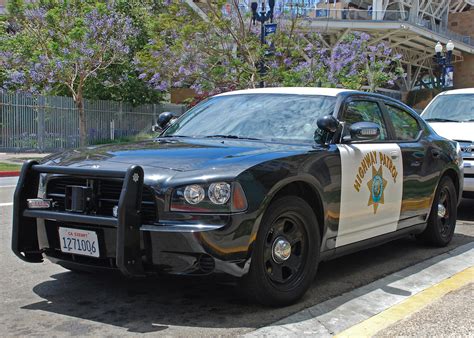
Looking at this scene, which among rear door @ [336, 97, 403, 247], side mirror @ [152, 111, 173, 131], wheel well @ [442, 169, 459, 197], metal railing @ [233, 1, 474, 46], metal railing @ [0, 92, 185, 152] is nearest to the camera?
rear door @ [336, 97, 403, 247]

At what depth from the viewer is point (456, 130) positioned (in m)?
8.83

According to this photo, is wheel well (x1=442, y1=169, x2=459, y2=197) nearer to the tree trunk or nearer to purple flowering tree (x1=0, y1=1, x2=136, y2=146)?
purple flowering tree (x1=0, y1=1, x2=136, y2=146)

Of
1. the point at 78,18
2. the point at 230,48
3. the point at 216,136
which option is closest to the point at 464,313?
the point at 216,136

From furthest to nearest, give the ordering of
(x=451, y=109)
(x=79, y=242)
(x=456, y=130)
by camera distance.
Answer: (x=451, y=109)
(x=456, y=130)
(x=79, y=242)

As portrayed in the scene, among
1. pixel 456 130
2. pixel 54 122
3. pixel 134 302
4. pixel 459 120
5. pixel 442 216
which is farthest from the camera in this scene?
pixel 54 122

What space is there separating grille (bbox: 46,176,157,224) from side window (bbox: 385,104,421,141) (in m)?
3.03

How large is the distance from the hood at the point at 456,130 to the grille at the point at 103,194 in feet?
20.7

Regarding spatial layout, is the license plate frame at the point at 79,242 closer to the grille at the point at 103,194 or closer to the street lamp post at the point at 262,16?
the grille at the point at 103,194

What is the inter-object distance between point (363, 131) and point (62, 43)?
20.6m

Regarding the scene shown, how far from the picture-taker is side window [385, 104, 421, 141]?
5.80 metres

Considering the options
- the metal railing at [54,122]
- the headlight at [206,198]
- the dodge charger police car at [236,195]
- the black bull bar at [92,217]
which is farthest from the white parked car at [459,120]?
the metal railing at [54,122]

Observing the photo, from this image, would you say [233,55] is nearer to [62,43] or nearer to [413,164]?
[62,43]

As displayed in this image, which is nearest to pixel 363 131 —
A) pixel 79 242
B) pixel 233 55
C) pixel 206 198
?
pixel 206 198

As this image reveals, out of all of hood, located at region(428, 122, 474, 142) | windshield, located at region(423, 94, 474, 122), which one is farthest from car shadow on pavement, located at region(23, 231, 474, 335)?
windshield, located at region(423, 94, 474, 122)
